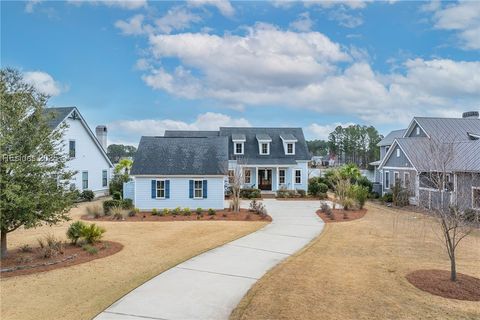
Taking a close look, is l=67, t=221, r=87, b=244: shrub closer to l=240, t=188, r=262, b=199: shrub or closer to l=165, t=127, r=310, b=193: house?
l=240, t=188, r=262, b=199: shrub

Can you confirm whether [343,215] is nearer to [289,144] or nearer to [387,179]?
[387,179]

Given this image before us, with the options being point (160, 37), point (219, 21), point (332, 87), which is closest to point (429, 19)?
point (332, 87)

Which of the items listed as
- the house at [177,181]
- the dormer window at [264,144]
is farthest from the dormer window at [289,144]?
the house at [177,181]

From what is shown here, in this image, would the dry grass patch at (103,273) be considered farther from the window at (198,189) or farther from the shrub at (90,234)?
the window at (198,189)

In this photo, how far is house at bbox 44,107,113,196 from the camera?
2764 centimetres

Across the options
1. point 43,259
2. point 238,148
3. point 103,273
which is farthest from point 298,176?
point 103,273

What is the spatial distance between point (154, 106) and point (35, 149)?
14445 mm

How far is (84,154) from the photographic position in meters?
30.0

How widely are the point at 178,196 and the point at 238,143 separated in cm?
1338

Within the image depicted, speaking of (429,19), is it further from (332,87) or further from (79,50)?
(79,50)

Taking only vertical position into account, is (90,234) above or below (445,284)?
above

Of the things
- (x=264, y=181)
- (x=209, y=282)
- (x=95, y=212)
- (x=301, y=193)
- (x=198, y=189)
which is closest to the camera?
(x=209, y=282)

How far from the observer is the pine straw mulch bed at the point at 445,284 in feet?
26.3

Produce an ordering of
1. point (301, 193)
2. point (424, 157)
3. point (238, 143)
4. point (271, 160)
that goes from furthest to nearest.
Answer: point (238, 143), point (271, 160), point (301, 193), point (424, 157)
